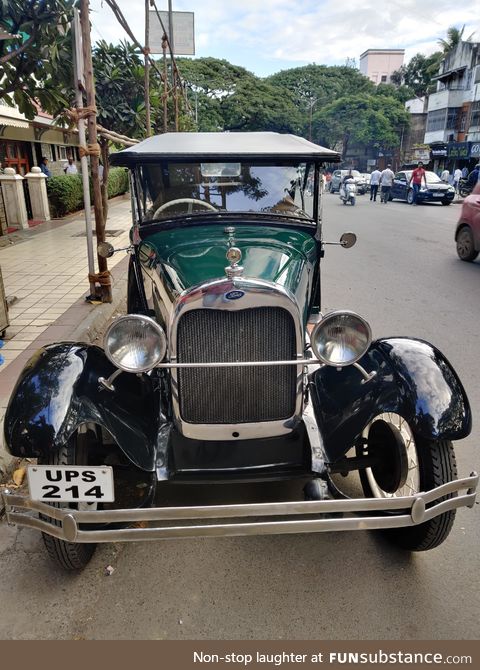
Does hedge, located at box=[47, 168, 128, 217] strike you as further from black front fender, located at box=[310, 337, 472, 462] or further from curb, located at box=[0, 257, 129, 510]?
black front fender, located at box=[310, 337, 472, 462]

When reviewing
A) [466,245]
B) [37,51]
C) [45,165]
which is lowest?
[466,245]

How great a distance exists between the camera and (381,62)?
3191 inches

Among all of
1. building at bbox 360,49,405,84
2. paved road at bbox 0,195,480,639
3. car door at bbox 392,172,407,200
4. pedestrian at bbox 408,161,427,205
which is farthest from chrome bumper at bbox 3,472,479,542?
building at bbox 360,49,405,84

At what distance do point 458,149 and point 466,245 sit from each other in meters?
29.9

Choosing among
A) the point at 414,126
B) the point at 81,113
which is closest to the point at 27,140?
the point at 81,113

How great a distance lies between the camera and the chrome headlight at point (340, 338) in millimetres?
2381

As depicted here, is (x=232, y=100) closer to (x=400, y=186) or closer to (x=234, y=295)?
(x=400, y=186)

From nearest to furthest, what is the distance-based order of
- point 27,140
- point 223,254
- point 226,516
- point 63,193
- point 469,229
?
point 226,516, point 223,254, point 469,229, point 63,193, point 27,140

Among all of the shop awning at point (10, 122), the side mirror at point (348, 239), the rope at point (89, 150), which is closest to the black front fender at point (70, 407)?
the side mirror at point (348, 239)

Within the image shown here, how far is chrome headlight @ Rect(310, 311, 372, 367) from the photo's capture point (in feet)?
7.81

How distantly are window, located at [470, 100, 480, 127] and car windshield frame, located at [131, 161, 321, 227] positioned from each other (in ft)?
124

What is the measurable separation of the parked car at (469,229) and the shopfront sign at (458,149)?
1132 inches

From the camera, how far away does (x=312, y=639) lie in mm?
2105
